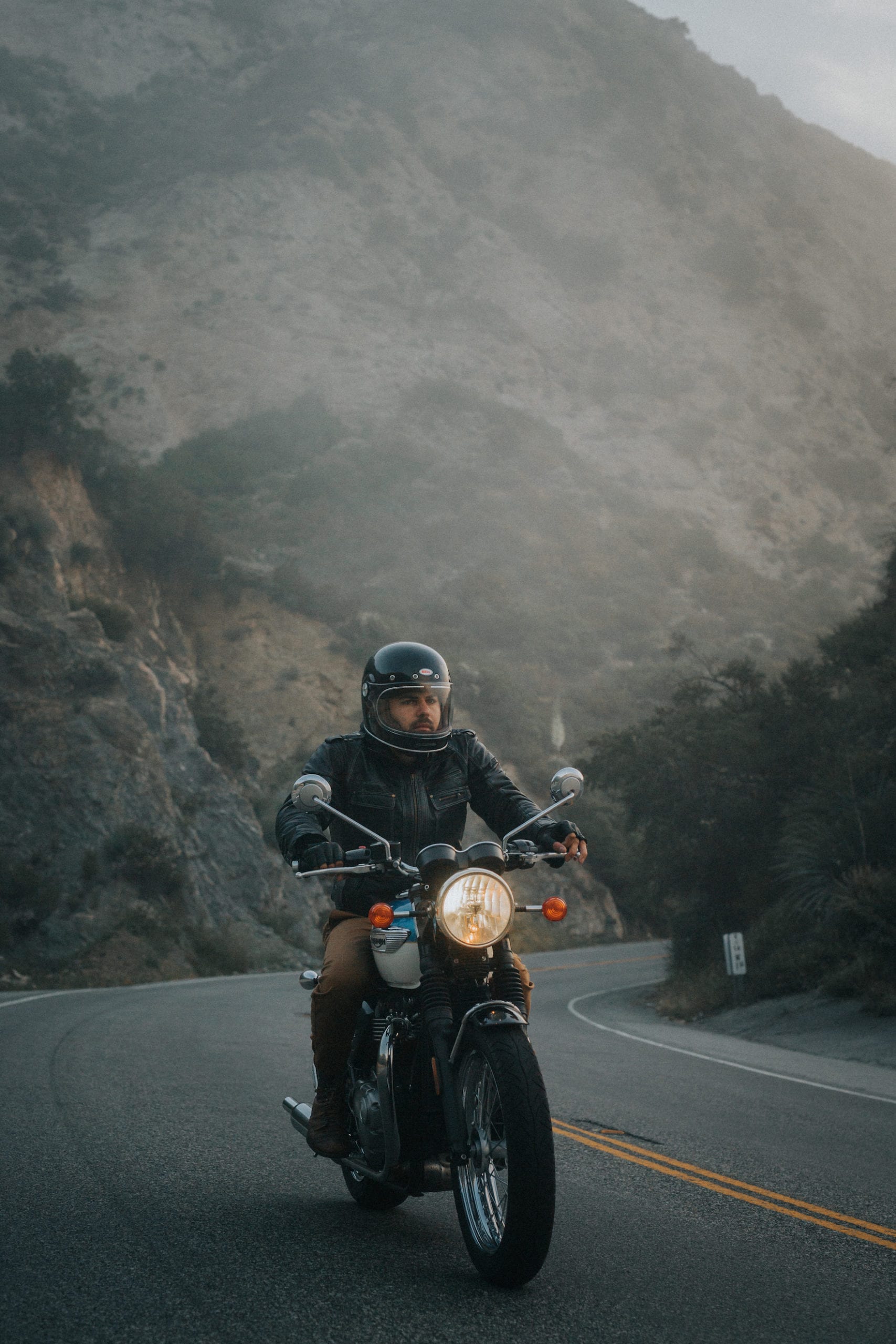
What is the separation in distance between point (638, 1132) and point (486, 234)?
8684cm

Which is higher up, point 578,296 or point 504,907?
point 578,296

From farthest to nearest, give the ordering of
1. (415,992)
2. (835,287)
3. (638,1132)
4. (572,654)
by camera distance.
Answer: (835,287)
(572,654)
(638,1132)
(415,992)

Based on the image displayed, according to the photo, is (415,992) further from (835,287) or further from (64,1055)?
(835,287)

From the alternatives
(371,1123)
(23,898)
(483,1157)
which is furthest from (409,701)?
(23,898)

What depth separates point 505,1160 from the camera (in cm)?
421

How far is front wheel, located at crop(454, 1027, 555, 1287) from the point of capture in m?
3.90

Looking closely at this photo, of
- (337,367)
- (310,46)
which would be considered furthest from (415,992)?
(310,46)

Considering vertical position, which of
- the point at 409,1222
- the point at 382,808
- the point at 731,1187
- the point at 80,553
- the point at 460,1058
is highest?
the point at 80,553

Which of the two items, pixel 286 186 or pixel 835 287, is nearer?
pixel 286 186

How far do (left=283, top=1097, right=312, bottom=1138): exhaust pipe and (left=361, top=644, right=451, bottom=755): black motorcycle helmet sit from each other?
170cm

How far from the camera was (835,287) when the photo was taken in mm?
95438

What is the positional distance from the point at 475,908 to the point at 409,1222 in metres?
1.72

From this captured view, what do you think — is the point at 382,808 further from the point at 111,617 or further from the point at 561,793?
the point at 111,617

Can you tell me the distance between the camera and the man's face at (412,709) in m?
5.24
